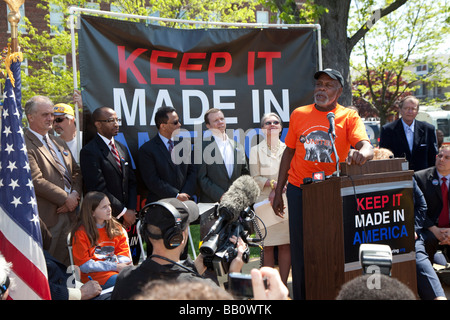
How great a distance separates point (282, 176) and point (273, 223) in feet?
3.80

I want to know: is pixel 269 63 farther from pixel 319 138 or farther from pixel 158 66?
pixel 319 138

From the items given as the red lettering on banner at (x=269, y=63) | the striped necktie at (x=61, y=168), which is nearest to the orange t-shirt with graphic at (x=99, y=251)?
the striped necktie at (x=61, y=168)

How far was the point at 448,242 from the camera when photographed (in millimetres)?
5258

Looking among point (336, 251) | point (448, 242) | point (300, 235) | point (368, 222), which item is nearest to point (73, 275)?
point (300, 235)

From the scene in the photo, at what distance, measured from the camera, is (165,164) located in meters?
5.34

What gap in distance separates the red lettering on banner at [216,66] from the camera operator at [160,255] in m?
3.60

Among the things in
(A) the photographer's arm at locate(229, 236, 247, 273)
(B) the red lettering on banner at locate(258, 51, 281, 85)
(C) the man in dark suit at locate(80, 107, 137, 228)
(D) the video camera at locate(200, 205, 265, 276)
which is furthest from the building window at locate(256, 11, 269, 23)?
(A) the photographer's arm at locate(229, 236, 247, 273)

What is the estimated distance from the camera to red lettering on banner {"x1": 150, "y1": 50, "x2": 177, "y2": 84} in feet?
18.9

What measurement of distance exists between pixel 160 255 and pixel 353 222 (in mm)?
1544

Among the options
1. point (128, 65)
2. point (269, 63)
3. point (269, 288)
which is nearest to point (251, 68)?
point (269, 63)

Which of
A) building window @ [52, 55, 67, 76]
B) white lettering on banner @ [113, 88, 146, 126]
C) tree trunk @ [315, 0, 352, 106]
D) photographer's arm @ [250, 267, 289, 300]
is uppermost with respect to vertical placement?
building window @ [52, 55, 67, 76]

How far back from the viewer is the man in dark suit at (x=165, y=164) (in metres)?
5.29

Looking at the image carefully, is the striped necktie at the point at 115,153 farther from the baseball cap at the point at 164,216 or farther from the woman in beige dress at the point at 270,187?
the baseball cap at the point at 164,216

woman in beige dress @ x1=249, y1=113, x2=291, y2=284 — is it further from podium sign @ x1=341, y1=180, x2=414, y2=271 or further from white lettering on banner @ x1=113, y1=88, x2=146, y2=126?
podium sign @ x1=341, y1=180, x2=414, y2=271
